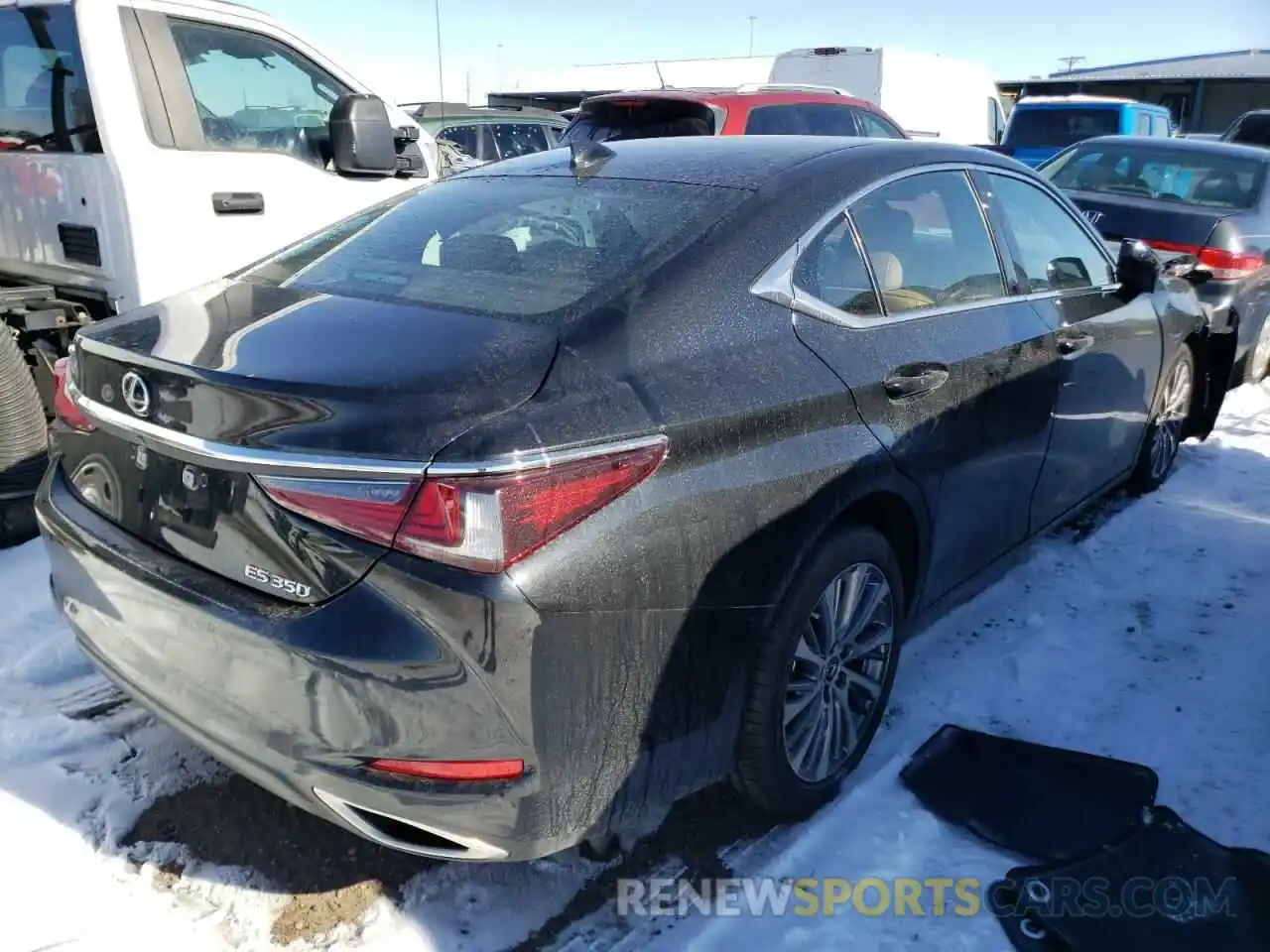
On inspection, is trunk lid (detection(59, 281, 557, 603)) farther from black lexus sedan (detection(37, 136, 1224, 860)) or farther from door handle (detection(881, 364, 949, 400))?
door handle (detection(881, 364, 949, 400))

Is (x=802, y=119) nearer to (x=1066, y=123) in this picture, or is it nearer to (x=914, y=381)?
(x=914, y=381)

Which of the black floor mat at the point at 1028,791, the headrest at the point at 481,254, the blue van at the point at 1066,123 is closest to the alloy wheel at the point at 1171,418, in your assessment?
the black floor mat at the point at 1028,791

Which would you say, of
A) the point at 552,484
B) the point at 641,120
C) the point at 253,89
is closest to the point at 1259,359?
the point at 641,120

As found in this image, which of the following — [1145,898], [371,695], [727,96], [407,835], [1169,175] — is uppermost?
[727,96]

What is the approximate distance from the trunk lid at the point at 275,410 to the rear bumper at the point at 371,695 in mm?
73

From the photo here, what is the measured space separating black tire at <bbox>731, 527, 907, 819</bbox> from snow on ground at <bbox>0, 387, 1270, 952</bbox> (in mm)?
128

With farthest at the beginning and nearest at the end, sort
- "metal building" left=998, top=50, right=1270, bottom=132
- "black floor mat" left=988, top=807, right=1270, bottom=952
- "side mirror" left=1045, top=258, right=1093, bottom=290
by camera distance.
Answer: "metal building" left=998, top=50, right=1270, bottom=132 → "side mirror" left=1045, top=258, right=1093, bottom=290 → "black floor mat" left=988, top=807, right=1270, bottom=952

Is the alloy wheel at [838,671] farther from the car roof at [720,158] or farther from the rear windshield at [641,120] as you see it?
the rear windshield at [641,120]

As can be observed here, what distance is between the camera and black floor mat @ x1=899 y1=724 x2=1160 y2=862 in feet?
8.87

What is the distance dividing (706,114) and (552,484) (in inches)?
262

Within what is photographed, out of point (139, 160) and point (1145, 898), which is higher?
point (139, 160)

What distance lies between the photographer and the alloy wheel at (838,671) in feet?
8.45

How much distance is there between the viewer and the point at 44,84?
4414 mm

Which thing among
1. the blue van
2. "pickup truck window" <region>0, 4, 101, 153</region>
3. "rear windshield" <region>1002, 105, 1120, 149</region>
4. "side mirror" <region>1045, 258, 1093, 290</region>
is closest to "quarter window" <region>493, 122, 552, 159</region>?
the blue van
